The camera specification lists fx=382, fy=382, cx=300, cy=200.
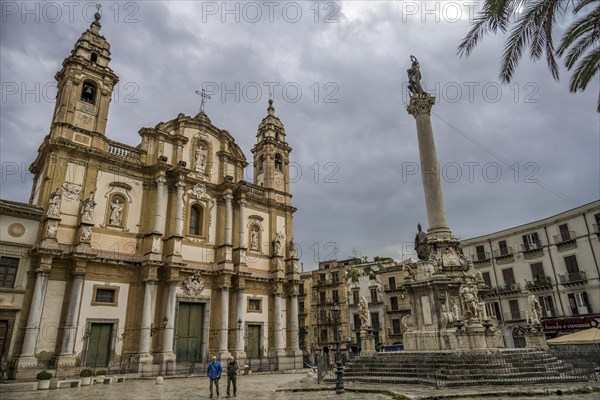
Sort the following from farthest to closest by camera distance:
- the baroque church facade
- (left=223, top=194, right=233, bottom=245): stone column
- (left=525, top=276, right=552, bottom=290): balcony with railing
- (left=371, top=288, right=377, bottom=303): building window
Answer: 1. (left=371, top=288, right=377, bottom=303): building window
2. (left=525, top=276, right=552, bottom=290): balcony with railing
3. (left=223, top=194, right=233, bottom=245): stone column
4. the baroque church facade

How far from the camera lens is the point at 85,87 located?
22578 mm

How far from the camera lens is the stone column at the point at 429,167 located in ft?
50.4

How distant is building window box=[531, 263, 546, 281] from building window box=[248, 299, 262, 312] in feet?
69.6

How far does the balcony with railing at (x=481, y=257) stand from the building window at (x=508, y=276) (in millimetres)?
1676

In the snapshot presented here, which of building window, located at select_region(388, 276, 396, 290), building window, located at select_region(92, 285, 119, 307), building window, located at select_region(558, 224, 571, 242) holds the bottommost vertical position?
building window, located at select_region(92, 285, 119, 307)

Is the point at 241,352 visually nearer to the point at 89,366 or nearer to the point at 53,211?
the point at 89,366

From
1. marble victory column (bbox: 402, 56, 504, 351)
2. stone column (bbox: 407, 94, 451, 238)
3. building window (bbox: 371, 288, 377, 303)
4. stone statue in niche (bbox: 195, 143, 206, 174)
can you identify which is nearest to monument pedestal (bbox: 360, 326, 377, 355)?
marble victory column (bbox: 402, 56, 504, 351)

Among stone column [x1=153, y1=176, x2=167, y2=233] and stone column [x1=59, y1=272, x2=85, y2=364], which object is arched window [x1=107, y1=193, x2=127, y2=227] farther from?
stone column [x1=59, y1=272, x2=85, y2=364]

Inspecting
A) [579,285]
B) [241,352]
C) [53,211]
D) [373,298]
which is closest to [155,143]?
[53,211]

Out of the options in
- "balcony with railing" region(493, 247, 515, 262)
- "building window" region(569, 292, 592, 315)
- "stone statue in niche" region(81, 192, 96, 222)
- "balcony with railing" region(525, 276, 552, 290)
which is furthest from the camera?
"balcony with railing" region(493, 247, 515, 262)

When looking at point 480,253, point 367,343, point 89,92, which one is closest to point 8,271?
point 89,92

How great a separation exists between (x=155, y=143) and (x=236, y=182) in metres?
6.22

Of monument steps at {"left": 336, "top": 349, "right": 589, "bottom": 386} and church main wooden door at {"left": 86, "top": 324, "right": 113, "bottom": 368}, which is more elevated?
church main wooden door at {"left": 86, "top": 324, "right": 113, "bottom": 368}

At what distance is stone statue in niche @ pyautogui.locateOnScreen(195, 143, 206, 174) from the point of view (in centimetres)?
2600
